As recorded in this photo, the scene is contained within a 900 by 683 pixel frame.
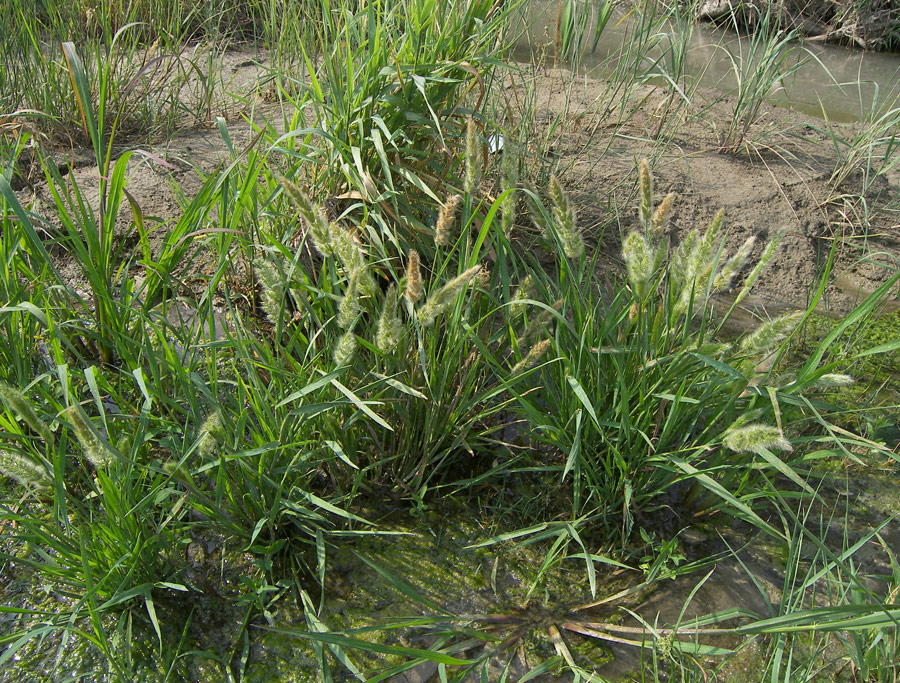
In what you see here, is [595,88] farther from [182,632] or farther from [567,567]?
[182,632]

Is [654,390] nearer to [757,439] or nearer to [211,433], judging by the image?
[757,439]

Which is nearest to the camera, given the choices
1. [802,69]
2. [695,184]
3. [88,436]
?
[88,436]

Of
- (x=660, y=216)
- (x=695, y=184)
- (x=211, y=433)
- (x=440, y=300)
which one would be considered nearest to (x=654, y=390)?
(x=660, y=216)

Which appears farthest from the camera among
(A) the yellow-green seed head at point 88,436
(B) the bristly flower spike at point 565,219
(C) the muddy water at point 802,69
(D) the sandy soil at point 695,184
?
(C) the muddy water at point 802,69

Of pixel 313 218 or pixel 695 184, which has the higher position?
pixel 313 218

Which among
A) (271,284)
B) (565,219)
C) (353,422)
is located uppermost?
(565,219)

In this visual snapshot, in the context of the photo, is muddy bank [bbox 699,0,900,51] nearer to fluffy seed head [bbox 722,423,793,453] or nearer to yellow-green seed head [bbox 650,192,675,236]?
yellow-green seed head [bbox 650,192,675,236]

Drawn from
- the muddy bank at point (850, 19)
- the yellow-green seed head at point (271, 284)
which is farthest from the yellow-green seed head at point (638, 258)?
the muddy bank at point (850, 19)

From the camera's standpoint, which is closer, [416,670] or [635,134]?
[416,670]

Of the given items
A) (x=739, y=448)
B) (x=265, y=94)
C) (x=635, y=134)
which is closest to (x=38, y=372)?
(x=739, y=448)

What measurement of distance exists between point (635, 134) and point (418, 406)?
2030 mm

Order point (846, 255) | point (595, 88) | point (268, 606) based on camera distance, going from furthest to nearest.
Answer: point (595, 88) → point (846, 255) → point (268, 606)

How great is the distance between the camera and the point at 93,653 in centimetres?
131

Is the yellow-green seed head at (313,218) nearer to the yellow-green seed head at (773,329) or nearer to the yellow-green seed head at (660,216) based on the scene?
the yellow-green seed head at (660,216)
